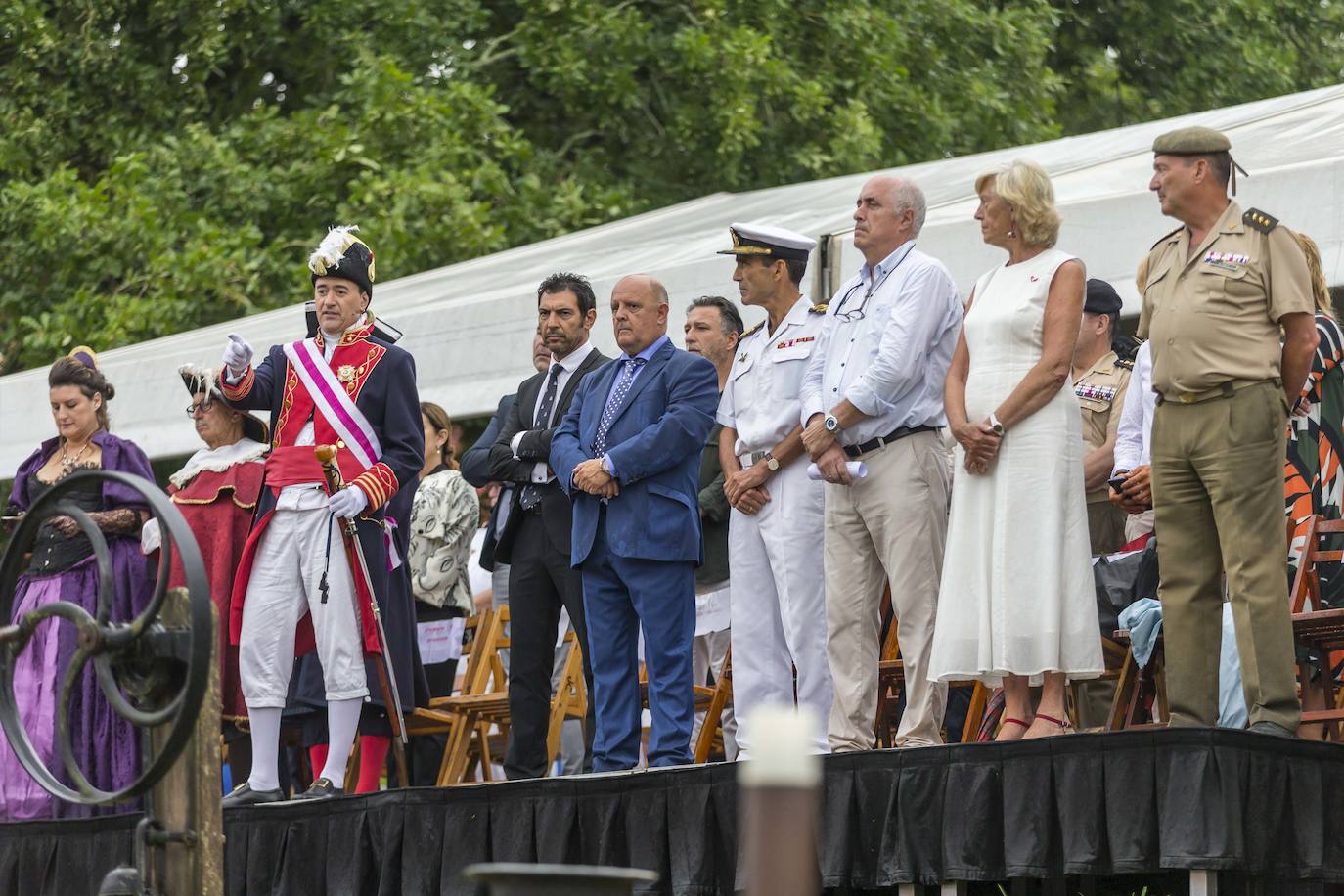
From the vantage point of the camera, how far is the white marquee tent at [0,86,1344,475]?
809 cm

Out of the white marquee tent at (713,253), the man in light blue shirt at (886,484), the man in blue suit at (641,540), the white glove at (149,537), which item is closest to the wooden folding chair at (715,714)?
the man in blue suit at (641,540)

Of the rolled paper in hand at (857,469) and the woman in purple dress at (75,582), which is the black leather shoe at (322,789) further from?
the rolled paper in hand at (857,469)

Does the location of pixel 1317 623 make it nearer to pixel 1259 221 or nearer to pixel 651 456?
pixel 1259 221

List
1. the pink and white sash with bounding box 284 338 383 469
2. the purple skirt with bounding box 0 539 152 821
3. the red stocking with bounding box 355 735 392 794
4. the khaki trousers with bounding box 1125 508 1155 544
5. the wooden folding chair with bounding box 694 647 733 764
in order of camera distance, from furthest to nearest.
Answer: the purple skirt with bounding box 0 539 152 821 < the wooden folding chair with bounding box 694 647 733 764 < the red stocking with bounding box 355 735 392 794 < the pink and white sash with bounding box 284 338 383 469 < the khaki trousers with bounding box 1125 508 1155 544

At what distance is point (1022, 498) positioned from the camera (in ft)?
23.2

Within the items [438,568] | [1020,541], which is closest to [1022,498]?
[1020,541]

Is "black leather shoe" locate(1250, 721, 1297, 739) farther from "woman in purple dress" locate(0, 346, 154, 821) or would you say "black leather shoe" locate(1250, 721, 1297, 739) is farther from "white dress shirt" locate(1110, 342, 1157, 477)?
"woman in purple dress" locate(0, 346, 154, 821)

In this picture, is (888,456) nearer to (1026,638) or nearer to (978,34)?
(1026,638)

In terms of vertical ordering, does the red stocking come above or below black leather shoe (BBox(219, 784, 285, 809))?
above

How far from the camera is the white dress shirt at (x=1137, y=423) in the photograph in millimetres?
7750

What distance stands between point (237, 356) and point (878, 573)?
101 inches

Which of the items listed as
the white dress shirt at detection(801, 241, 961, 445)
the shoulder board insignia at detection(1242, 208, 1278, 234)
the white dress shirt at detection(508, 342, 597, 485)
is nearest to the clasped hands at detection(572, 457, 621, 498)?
the white dress shirt at detection(508, 342, 597, 485)

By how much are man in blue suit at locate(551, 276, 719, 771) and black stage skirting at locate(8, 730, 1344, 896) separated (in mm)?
655

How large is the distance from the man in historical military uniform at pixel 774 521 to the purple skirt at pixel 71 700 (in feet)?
8.66
